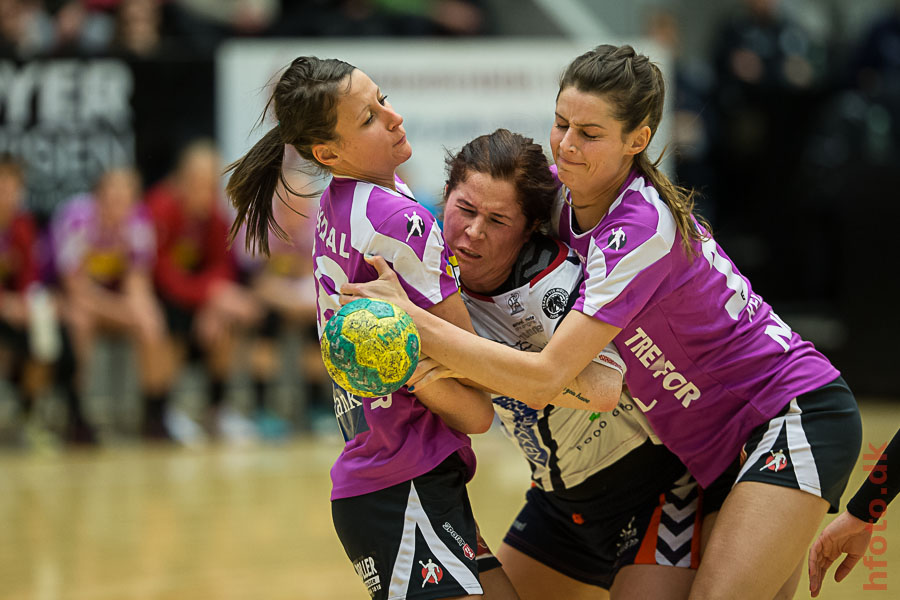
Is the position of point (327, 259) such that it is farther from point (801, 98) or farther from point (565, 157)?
point (801, 98)

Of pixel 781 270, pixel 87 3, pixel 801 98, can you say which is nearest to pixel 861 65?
pixel 801 98

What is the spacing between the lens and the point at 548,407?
10.3 ft

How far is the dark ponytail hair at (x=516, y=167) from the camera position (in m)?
2.92

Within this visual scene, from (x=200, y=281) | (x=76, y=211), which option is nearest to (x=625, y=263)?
(x=200, y=281)

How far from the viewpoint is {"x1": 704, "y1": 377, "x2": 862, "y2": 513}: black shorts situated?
113 inches

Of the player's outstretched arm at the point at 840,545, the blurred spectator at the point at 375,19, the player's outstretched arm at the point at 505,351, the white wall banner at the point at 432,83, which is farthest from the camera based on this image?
the blurred spectator at the point at 375,19

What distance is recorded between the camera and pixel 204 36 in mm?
10656

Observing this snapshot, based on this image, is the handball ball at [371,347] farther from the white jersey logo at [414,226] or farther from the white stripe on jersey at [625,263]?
the white stripe on jersey at [625,263]

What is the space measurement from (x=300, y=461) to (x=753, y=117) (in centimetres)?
609

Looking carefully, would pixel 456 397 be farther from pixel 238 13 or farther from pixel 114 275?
pixel 238 13

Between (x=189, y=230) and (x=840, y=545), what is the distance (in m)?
7.43

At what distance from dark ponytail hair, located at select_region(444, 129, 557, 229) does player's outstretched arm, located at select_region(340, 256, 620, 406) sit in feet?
1.27

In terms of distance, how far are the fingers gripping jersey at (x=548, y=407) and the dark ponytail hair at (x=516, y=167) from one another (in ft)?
0.35

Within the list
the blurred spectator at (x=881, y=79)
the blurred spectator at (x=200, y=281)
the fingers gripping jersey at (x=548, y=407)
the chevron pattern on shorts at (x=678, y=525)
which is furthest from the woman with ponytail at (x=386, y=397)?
the blurred spectator at (x=881, y=79)
